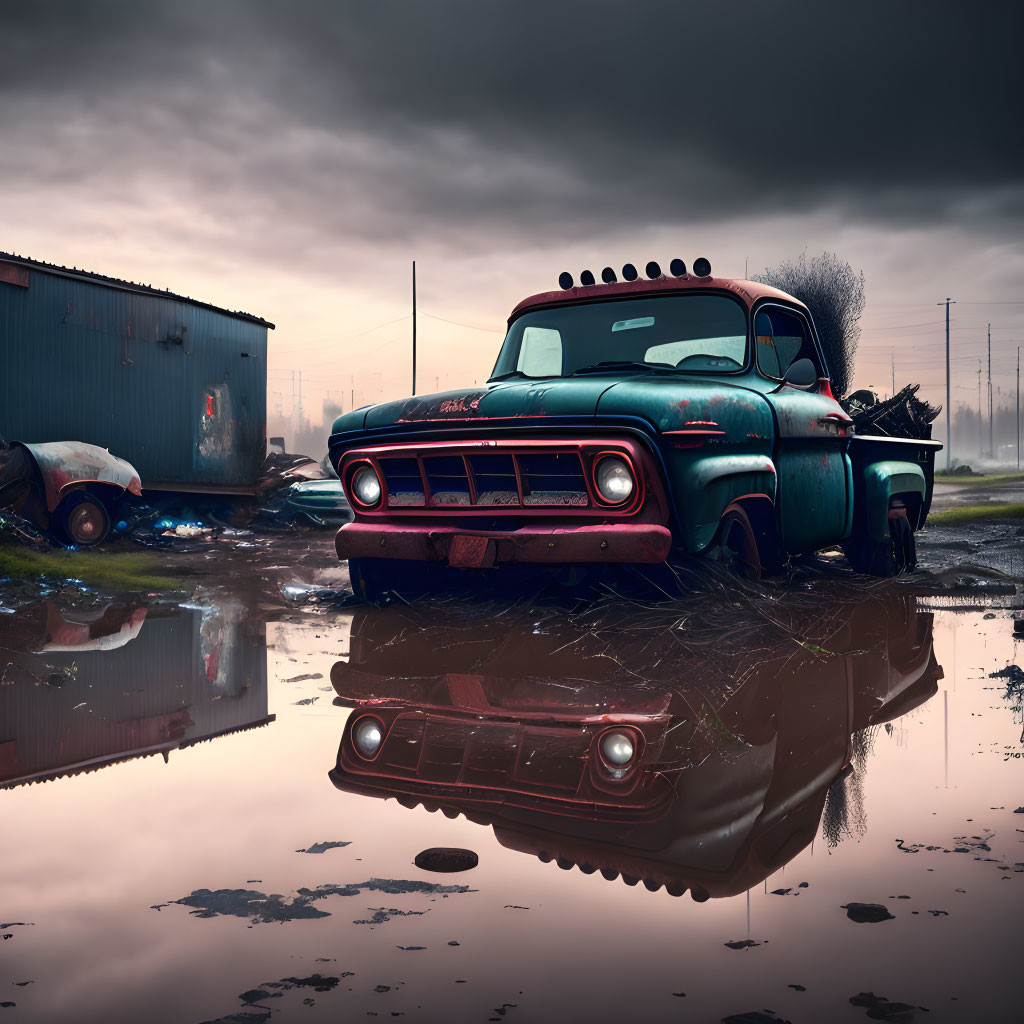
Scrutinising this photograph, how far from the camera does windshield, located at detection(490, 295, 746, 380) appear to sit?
19.2 feet

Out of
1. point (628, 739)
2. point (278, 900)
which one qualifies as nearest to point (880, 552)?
point (628, 739)

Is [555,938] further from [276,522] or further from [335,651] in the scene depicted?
[276,522]

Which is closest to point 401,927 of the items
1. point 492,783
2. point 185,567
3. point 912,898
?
point 492,783

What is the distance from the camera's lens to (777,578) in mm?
5914

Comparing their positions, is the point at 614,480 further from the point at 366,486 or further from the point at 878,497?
the point at 878,497

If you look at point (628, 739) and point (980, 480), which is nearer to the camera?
point (628, 739)

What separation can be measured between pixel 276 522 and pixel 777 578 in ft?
42.7

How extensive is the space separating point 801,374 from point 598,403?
193 cm

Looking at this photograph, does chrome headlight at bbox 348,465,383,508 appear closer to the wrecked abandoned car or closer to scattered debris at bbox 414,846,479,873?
scattered debris at bbox 414,846,479,873

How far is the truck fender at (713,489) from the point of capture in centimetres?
476

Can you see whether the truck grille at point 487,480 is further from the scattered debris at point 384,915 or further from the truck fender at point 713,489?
the scattered debris at point 384,915

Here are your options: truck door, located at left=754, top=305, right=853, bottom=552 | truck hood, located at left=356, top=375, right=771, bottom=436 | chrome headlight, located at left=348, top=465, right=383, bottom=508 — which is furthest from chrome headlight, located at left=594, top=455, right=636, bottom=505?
chrome headlight, located at left=348, top=465, right=383, bottom=508

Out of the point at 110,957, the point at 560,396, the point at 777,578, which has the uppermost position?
the point at 560,396

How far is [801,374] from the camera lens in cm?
603
